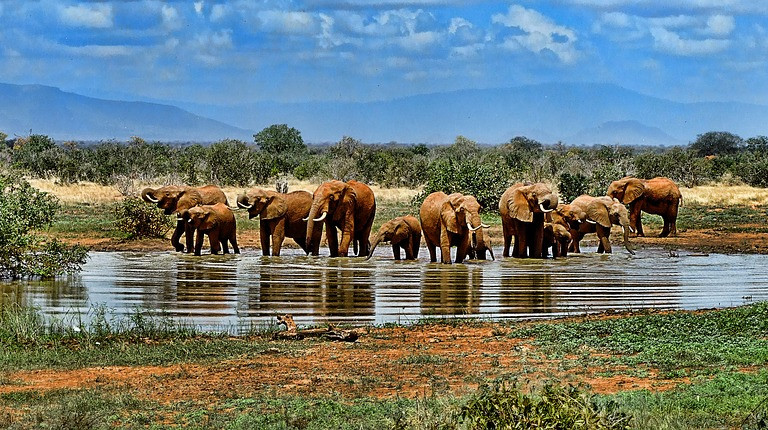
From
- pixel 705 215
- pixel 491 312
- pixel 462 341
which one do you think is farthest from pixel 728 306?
pixel 705 215

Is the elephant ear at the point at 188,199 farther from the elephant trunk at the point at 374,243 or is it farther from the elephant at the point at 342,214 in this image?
the elephant trunk at the point at 374,243

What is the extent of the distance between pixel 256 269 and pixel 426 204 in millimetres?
4502

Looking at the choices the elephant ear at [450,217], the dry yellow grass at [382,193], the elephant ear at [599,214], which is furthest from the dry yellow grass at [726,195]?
the elephant ear at [450,217]

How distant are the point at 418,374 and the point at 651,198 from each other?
2290cm

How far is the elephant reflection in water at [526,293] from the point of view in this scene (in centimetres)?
1777

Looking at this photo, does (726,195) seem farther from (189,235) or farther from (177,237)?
(189,235)

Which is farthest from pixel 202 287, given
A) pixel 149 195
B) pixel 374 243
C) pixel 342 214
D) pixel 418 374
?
pixel 418 374

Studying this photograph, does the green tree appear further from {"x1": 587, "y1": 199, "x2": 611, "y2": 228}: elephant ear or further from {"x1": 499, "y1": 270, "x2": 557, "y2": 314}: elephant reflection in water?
{"x1": 499, "y1": 270, "x2": 557, "y2": 314}: elephant reflection in water

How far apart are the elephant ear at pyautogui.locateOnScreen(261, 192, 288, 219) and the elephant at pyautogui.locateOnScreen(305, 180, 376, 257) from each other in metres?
0.66

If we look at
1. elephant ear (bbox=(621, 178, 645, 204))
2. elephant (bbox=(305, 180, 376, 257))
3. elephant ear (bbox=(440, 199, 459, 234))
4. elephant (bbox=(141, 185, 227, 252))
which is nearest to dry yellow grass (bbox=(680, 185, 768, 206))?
elephant ear (bbox=(621, 178, 645, 204))

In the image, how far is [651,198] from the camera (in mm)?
33312

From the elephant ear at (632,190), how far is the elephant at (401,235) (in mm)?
9485

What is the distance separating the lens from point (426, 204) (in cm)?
2583

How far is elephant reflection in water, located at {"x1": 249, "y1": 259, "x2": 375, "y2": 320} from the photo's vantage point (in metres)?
17.5
